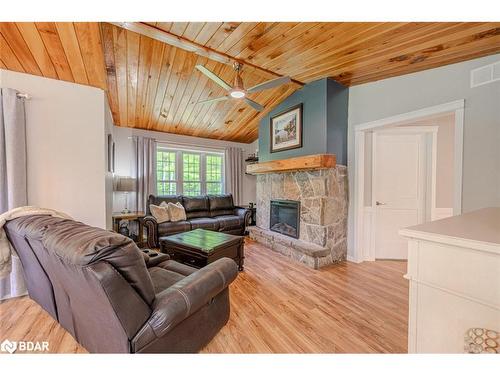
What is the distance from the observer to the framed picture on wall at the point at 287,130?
3.51m

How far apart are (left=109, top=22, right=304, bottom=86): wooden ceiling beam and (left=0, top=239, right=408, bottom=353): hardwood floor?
2.71m

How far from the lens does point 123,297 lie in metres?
0.95

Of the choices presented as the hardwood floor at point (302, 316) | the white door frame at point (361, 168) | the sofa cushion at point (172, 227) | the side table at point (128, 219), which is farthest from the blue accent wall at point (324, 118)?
the side table at point (128, 219)

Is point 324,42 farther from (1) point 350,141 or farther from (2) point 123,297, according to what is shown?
(2) point 123,297

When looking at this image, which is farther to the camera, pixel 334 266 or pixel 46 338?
pixel 334 266

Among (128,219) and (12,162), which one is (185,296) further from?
(128,219)

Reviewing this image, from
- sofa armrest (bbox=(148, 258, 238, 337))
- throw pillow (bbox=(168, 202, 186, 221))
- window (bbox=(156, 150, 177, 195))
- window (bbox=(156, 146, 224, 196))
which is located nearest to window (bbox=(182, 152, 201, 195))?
window (bbox=(156, 146, 224, 196))

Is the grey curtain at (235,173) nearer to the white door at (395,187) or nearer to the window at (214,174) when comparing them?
the window at (214,174)

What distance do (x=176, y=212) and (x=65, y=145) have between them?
212 cm

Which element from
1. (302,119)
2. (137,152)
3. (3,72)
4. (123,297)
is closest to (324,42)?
(302,119)

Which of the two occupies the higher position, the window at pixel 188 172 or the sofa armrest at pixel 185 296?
the window at pixel 188 172

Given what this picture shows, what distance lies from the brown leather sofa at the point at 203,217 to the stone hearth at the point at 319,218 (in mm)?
1242

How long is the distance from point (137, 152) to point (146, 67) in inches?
84.8

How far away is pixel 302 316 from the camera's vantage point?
188 cm
